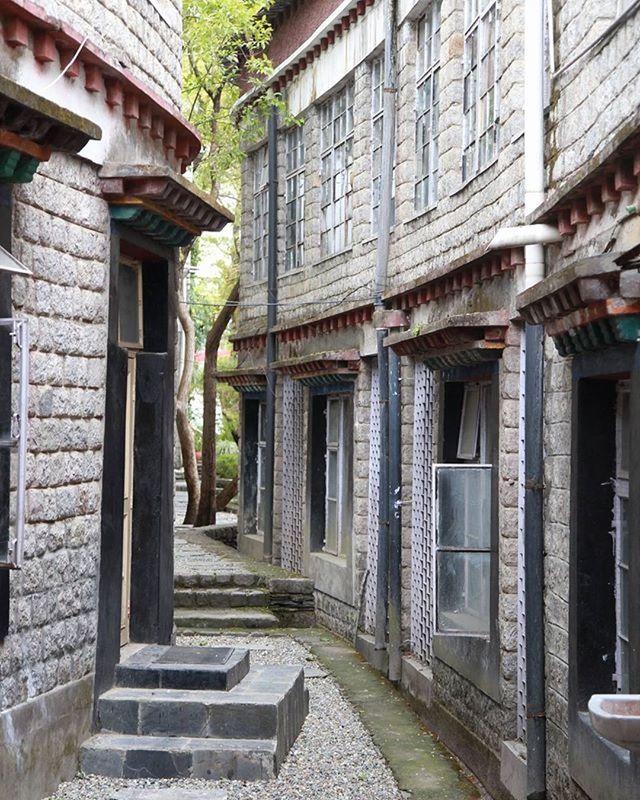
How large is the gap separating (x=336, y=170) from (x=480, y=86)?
5.30 meters

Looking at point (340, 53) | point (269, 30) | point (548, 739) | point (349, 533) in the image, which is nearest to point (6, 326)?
point (548, 739)

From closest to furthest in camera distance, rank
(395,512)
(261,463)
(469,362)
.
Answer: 1. (469,362)
2. (395,512)
3. (261,463)

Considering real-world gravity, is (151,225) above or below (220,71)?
below

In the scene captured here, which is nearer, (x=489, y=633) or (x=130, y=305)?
(x=489, y=633)

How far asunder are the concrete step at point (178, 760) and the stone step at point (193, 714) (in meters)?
0.15

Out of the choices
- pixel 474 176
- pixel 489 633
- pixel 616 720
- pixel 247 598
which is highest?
pixel 474 176

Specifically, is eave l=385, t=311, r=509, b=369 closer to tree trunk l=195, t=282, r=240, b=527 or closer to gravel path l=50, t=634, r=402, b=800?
gravel path l=50, t=634, r=402, b=800

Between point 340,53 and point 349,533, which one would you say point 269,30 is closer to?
point 340,53

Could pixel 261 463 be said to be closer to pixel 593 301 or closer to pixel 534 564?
pixel 534 564

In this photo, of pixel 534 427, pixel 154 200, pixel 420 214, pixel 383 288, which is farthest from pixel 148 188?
pixel 383 288

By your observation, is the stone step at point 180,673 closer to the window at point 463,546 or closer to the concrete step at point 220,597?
the window at point 463,546

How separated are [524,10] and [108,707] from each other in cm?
526

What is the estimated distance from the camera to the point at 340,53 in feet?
50.7

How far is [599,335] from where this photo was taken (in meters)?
6.74
